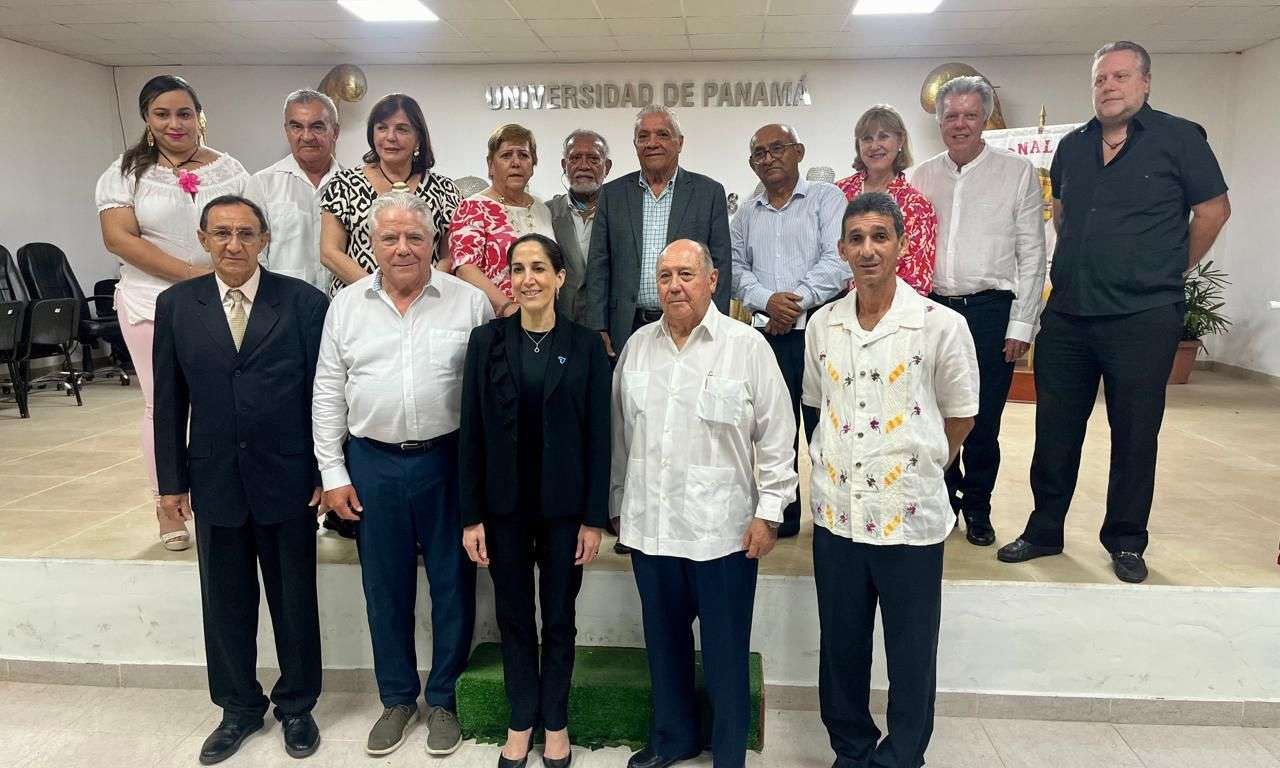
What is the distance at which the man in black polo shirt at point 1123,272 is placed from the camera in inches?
102

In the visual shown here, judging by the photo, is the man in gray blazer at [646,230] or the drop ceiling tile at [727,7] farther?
the drop ceiling tile at [727,7]

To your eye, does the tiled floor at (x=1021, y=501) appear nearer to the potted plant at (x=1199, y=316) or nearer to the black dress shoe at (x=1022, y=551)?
the black dress shoe at (x=1022, y=551)

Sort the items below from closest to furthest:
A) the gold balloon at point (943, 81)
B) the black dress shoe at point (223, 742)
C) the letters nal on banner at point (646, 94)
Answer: the black dress shoe at point (223, 742) → the gold balloon at point (943, 81) → the letters nal on banner at point (646, 94)

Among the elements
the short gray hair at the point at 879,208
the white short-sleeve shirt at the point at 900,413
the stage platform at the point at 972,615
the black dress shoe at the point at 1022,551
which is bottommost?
the stage platform at the point at 972,615

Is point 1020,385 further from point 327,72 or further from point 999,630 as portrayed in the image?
point 327,72

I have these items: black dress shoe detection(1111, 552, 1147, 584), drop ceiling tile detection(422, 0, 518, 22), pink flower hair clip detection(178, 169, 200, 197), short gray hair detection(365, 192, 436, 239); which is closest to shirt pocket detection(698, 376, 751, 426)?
short gray hair detection(365, 192, 436, 239)

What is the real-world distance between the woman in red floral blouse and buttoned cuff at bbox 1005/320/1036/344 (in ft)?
1.09

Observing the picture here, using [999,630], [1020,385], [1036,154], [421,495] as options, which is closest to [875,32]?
[1036,154]

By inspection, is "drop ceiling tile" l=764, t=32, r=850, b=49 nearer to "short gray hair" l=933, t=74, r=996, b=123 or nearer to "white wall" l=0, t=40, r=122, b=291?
"short gray hair" l=933, t=74, r=996, b=123

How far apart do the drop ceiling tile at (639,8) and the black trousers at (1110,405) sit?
502 cm

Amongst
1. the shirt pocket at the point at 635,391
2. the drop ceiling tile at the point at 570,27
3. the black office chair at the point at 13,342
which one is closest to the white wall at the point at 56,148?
the black office chair at the point at 13,342

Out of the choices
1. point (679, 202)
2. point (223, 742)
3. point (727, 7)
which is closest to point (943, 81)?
point (727, 7)

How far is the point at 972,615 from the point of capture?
2.71 m

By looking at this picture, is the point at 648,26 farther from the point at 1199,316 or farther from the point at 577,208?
the point at 1199,316
